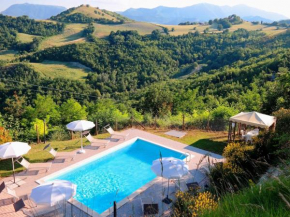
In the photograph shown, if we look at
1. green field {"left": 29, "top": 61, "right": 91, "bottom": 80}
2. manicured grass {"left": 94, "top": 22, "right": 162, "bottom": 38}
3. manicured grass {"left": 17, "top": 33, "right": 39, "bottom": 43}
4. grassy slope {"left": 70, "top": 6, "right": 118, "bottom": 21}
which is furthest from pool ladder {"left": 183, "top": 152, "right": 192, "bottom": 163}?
grassy slope {"left": 70, "top": 6, "right": 118, "bottom": 21}

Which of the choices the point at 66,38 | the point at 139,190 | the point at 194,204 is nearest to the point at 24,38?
the point at 66,38

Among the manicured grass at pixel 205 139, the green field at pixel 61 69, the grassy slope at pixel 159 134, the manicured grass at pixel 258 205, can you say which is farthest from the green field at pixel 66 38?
the manicured grass at pixel 258 205

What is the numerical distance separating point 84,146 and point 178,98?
10.6 metres

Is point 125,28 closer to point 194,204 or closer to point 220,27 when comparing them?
Answer: point 220,27

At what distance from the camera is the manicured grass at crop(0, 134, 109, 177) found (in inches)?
343

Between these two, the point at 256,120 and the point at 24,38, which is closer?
the point at 256,120

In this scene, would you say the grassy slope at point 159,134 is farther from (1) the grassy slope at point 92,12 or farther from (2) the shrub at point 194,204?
(1) the grassy slope at point 92,12

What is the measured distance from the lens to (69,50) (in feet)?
216

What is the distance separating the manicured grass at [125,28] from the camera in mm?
82062

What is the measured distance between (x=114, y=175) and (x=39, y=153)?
11.2ft

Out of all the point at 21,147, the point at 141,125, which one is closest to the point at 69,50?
the point at 141,125

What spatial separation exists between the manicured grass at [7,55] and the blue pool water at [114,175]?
65.2 meters

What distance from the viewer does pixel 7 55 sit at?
67.3 m

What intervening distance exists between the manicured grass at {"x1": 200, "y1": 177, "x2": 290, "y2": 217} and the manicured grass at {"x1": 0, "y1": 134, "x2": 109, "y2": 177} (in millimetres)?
8391
